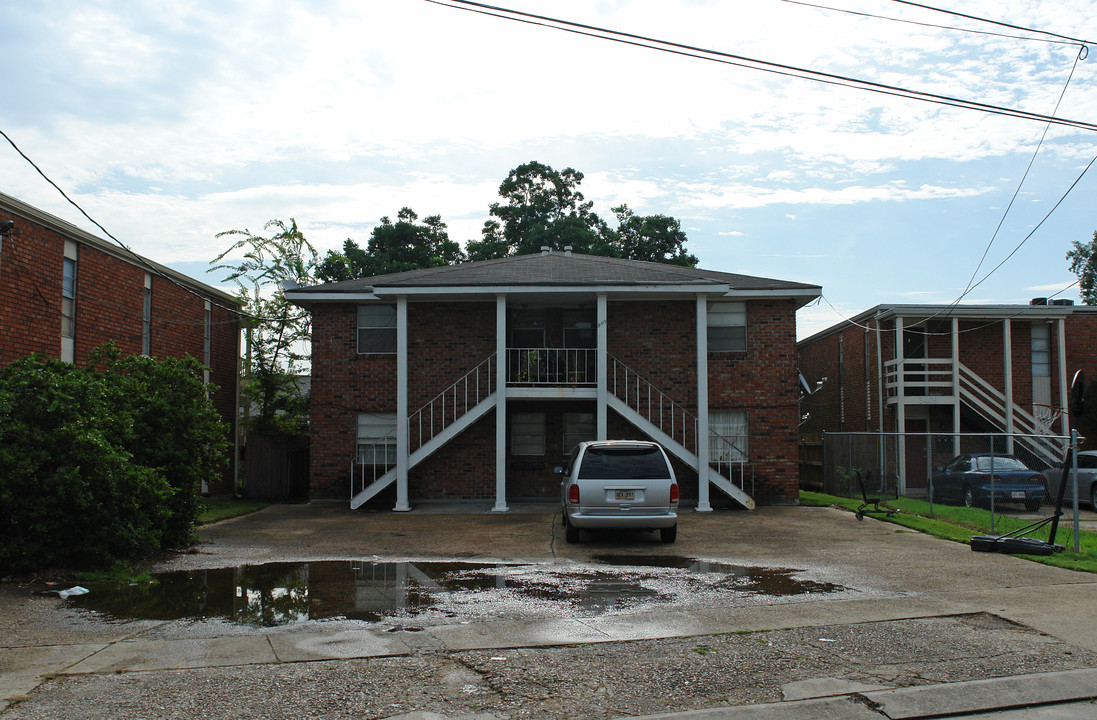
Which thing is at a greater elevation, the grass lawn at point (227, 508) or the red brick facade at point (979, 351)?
the red brick facade at point (979, 351)

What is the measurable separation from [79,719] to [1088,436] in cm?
2798

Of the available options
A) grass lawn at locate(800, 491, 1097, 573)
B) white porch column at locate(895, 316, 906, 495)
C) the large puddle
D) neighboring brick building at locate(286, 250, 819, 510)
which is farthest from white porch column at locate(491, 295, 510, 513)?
white porch column at locate(895, 316, 906, 495)

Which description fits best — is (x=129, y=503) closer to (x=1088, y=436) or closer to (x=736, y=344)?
(x=736, y=344)

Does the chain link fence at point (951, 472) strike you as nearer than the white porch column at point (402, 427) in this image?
Yes

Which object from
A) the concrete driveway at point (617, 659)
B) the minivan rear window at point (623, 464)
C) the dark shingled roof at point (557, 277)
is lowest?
the concrete driveway at point (617, 659)

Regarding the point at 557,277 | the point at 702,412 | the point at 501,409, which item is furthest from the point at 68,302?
the point at 702,412

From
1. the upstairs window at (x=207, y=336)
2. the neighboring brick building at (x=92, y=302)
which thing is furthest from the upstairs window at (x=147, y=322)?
the upstairs window at (x=207, y=336)

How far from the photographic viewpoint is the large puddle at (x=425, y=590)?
7.70m

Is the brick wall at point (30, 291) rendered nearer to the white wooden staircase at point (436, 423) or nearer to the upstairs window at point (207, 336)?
the upstairs window at point (207, 336)

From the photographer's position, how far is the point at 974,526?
13953mm

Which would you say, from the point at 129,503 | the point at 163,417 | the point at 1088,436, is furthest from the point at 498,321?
the point at 1088,436

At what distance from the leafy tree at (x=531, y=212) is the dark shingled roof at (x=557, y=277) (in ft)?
72.1

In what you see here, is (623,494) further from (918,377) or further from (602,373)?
(918,377)

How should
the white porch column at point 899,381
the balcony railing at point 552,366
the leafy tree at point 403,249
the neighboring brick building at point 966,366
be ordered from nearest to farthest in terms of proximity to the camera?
the balcony railing at point 552,366 → the white porch column at point 899,381 → the neighboring brick building at point 966,366 → the leafy tree at point 403,249
